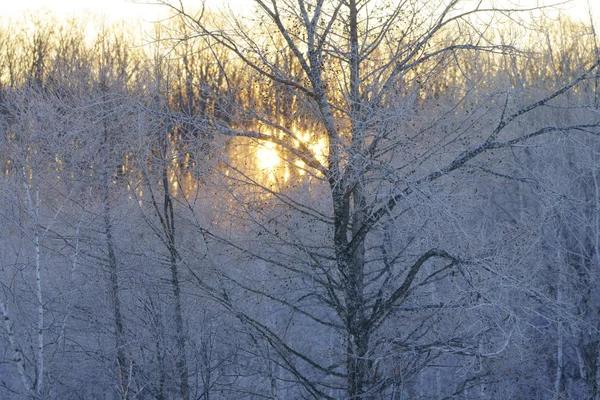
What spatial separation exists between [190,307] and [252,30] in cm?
692

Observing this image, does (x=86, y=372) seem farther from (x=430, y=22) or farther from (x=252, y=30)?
(x=430, y=22)

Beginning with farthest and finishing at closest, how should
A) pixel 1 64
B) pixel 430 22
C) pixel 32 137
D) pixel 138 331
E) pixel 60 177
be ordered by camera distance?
pixel 1 64
pixel 60 177
pixel 138 331
pixel 32 137
pixel 430 22

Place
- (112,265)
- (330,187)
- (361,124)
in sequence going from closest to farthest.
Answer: (361,124), (330,187), (112,265)

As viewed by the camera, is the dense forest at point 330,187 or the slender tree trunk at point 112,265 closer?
the dense forest at point 330,187

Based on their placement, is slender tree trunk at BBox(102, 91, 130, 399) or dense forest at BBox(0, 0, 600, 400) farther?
slender tree trunk at BBox(102, 91, 130, 399)

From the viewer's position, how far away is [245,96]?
8.55m

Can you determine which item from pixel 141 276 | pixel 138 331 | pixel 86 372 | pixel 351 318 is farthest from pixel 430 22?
pixel 86 372

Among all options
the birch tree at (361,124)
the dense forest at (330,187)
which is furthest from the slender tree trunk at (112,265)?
the birch tree at (361,124)

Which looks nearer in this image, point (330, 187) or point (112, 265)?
point (330, 187)

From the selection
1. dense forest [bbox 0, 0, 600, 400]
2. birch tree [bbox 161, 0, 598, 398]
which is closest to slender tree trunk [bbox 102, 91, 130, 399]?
dense forest [bbox 0, 0, 600, 400]

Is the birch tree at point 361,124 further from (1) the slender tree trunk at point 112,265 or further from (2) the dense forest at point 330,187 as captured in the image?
(1) the slender tree trunk at point 112,265

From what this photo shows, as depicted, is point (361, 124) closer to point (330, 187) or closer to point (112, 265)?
point (330, 187)

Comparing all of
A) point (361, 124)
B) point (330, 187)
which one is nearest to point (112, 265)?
point (330, 187)

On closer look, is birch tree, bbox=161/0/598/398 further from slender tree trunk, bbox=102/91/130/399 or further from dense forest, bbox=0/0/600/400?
slender tree trunk, bbox=102/91/130/399
